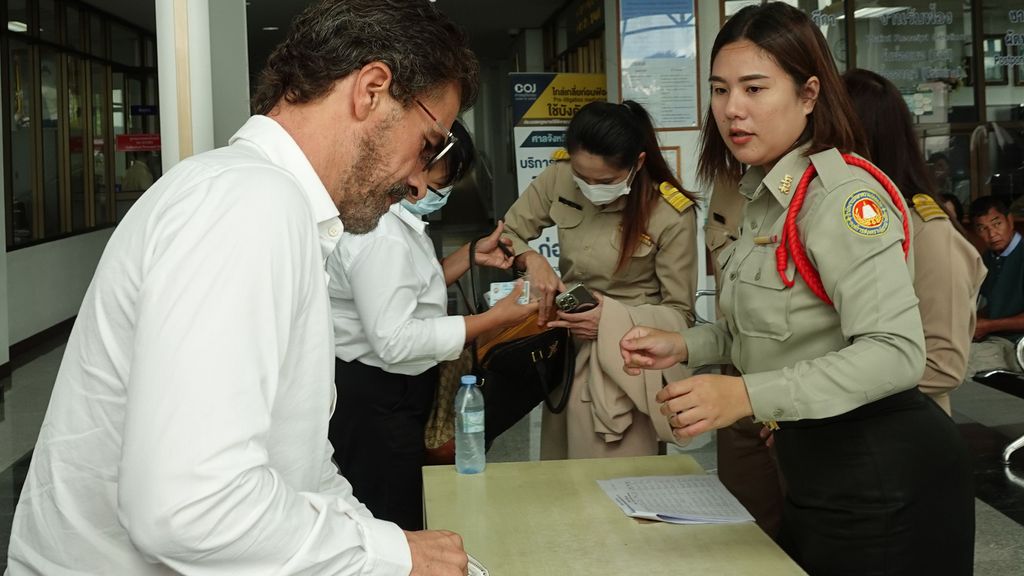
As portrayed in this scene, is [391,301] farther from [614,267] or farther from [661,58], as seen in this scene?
[661,58]

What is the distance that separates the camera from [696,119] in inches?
263

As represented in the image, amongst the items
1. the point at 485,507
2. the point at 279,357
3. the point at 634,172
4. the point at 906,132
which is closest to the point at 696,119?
the point at 634,172

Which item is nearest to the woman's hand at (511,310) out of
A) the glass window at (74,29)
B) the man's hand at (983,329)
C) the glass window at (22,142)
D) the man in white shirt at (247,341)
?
the man in white shirt at (247,341)

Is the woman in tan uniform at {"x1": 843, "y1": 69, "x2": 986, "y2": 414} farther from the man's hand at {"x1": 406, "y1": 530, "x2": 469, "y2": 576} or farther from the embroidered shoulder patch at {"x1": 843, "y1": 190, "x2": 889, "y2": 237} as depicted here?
the man's hand at {"x1": 406, "y1": 530, "x2": 469, "y2": 576}

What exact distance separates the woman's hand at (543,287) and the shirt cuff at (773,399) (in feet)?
4.10

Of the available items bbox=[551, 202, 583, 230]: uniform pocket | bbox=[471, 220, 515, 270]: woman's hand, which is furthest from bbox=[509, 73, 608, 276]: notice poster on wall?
bbox=[471, 220, 515, 270]: woman's hand

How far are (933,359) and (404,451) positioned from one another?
1318 millimetres

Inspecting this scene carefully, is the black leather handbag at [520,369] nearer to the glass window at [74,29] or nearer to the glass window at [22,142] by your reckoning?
the glass window at [22,142]

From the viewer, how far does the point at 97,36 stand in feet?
35.1

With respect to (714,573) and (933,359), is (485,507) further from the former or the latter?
(933,359)

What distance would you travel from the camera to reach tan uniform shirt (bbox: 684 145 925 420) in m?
1.58

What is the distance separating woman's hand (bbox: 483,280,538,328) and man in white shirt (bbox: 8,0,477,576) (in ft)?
4.48

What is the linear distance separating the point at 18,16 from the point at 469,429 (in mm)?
7888

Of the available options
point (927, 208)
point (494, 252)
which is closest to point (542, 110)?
point (494, 252)
